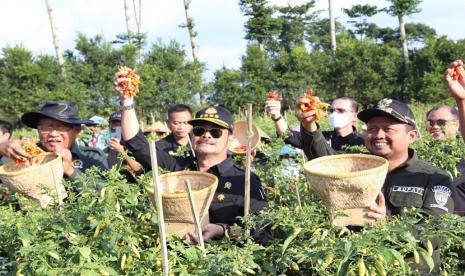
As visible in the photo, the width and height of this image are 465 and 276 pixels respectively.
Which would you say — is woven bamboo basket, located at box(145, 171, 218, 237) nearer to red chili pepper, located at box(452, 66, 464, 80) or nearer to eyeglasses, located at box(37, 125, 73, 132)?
red chili pepper, located at box(452, 66, 464, 80)

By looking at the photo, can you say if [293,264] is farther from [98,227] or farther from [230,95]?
[230,95]

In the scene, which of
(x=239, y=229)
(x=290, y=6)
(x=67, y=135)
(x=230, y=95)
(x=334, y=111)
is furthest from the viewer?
(x=290, y=6)

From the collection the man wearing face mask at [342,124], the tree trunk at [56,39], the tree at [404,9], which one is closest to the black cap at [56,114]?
the man wearing face mask at [342,124]

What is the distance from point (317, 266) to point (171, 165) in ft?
4.98

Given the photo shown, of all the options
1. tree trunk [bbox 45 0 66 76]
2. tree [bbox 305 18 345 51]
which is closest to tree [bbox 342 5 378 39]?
tree [bbox 305 18 345 51]

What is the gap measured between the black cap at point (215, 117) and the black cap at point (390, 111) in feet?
2.44

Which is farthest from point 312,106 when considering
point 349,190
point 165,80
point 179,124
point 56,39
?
point 56,39

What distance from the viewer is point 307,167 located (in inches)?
83.5

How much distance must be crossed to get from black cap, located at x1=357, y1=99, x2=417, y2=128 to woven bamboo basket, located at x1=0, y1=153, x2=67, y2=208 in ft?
4.97

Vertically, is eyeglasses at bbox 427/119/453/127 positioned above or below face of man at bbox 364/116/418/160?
below

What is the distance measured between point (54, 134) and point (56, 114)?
5.2 inches

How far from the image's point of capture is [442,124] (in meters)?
3.88

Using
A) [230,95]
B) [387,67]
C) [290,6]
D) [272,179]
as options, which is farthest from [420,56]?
[272,179]

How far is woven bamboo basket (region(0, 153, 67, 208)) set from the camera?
8.07 ft
